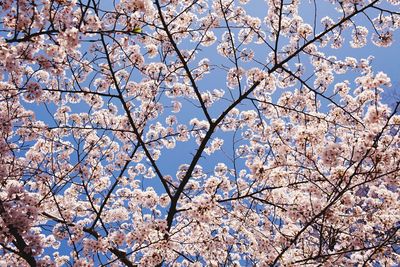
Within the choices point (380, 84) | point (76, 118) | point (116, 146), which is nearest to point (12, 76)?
point (76, 118)

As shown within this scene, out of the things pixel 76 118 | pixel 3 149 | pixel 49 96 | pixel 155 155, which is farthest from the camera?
pixel 155 155

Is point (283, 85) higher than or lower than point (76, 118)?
lower

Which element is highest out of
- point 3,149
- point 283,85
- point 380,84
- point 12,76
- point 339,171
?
point 283,85

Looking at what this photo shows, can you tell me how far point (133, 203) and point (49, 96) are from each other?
3.21m

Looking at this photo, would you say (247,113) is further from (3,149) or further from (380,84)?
(3,149)

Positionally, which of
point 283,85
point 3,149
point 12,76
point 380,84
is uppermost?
point 283,85

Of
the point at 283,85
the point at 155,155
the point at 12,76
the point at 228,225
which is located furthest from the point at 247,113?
the point at 12,76

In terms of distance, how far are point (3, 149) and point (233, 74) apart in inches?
178

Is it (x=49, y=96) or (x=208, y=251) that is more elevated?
(x=49, y=96)

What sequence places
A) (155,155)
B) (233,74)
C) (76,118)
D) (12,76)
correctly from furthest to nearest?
1. (155,155)
2. (76,118)
3. (233,74)
4. (12,76)

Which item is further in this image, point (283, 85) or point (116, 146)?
point (116, 146)

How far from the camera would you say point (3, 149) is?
194 inches

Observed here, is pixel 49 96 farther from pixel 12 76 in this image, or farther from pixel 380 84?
pixel 380 84

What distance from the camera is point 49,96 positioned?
8.45 metres
